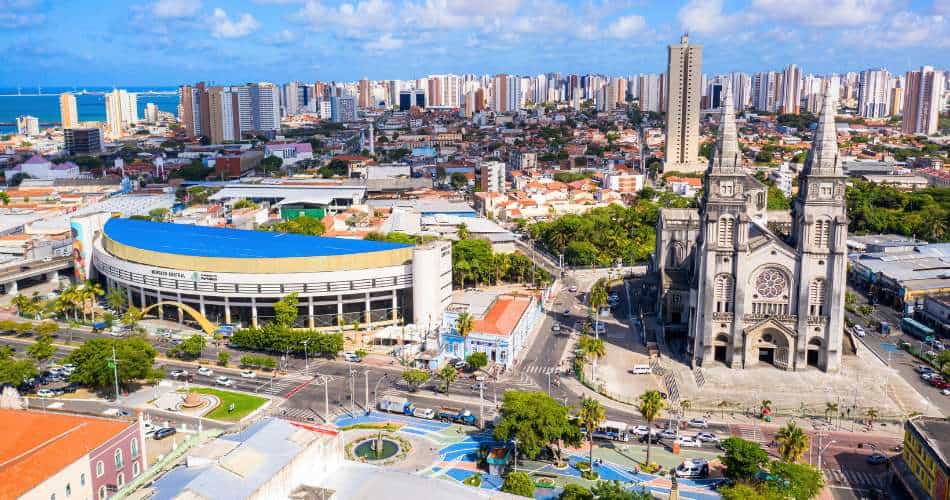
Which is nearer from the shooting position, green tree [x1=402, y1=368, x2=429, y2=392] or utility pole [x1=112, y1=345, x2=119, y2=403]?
utility pole [x1=112, y1=345, x2=119, y2=403]

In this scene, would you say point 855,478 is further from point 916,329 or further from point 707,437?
point 916,329

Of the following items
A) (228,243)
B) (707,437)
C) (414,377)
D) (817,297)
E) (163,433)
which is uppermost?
(228,243)

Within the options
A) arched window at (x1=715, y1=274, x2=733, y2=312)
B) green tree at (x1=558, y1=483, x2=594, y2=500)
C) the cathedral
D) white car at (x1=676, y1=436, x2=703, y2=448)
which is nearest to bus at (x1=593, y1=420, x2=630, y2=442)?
white car at (x1=676, y1=436, x2=703, y2=448)

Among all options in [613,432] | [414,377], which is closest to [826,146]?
[613,432]

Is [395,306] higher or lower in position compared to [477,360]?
higher

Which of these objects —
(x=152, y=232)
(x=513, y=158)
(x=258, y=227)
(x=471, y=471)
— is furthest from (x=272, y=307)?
(x=513, y=158)

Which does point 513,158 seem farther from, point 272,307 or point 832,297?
point 832,297

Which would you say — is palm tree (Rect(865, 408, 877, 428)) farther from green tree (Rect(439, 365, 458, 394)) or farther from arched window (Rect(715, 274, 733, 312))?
green tree (Rect(439, 365, 458, 394))
